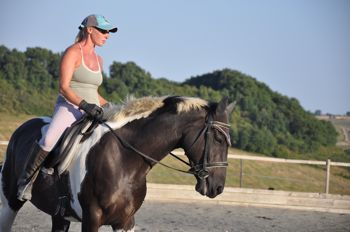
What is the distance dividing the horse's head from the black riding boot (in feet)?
3.90

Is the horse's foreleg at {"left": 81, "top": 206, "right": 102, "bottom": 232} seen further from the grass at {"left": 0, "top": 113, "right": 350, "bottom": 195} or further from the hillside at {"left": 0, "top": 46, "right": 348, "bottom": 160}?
the grass at {"left": 0, "top": 113, "right": 350, "bottom": 195}

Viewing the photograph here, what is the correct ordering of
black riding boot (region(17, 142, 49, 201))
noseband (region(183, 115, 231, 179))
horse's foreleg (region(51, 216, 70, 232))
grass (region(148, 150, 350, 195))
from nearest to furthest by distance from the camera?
1. noseband (region(183, 115, 231, 179))
2. black riding boot (region(17, 142, 49, 201))
3. horse's foreleg (region(51, 216, 70, 232))
4. grass (region(148, 150, 350, 195))

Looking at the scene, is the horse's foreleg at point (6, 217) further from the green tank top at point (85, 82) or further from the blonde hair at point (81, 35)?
the blonde hair at point (81, 35)

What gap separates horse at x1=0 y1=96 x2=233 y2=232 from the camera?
415 centimetres

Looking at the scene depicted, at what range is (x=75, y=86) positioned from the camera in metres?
4.58

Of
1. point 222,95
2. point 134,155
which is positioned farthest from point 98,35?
point 222,95

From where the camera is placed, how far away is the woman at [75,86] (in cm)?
440

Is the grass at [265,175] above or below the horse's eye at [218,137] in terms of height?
below

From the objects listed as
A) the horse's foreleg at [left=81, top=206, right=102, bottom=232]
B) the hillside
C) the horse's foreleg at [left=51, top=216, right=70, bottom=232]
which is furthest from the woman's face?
the hillside

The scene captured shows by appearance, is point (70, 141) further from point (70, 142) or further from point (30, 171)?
point (30, 171)

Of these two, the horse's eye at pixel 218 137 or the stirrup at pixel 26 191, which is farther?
the stirrup at pixel 26 191

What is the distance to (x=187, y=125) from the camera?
425cm

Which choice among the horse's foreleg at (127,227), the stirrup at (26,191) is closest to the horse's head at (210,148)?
the horse's foreleg at (127,227)

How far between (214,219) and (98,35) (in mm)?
5809
